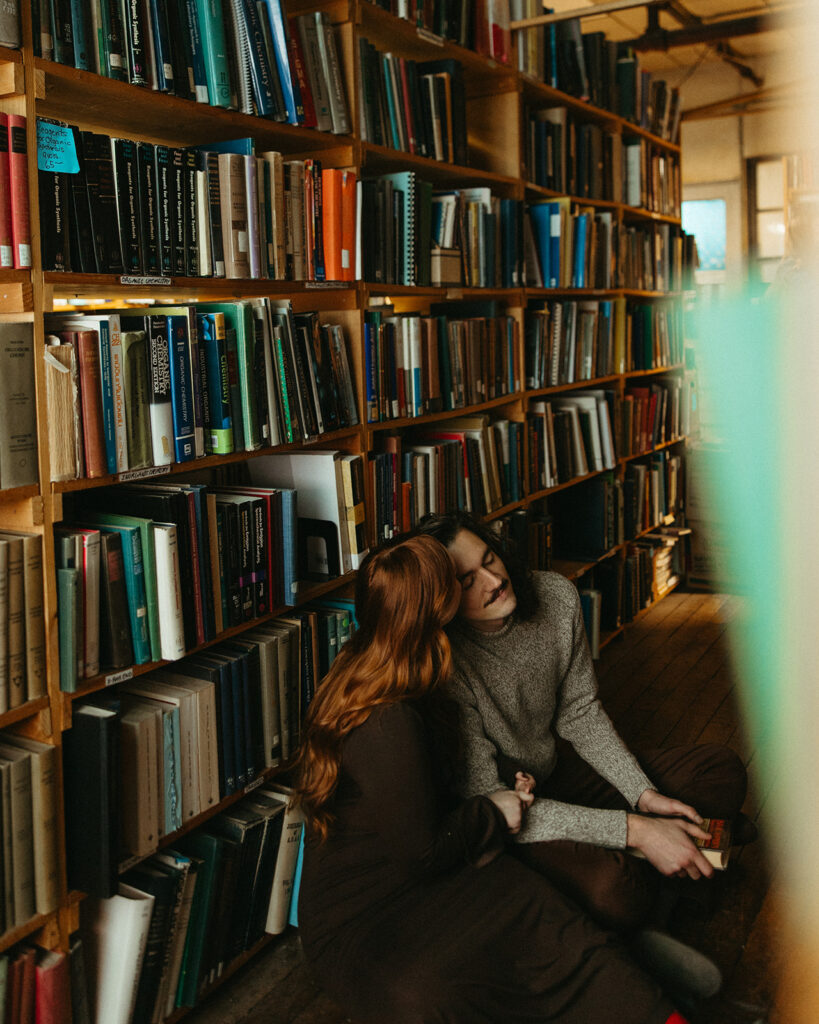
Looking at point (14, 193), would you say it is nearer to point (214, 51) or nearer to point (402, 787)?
point (214, 51)

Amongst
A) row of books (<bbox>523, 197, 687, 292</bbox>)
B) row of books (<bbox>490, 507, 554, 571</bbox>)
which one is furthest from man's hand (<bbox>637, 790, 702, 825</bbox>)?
row of books (<bbox>523, 197, 687, 292</bbox>)

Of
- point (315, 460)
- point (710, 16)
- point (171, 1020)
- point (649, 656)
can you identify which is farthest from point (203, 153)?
point (710, 16)

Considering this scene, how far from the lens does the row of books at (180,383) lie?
1.50 metres

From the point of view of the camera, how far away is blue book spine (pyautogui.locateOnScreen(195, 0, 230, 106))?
1730mm

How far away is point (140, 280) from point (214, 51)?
1.63 ft

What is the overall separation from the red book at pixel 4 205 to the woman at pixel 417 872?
0.79 m

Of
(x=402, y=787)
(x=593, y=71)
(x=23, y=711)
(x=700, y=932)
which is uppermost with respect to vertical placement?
(x=593, y=71)

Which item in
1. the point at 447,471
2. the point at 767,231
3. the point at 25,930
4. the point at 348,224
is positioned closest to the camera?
the point at 25,930

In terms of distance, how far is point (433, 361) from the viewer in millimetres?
2559

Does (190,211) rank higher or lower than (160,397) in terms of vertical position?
higher

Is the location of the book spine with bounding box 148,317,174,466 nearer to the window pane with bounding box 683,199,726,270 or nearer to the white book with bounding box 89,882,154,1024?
the white book with bounding box 89,882,154,1024

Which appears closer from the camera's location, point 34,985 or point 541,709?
point 34,985

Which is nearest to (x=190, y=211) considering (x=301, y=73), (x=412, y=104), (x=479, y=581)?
(x=301, y=73)

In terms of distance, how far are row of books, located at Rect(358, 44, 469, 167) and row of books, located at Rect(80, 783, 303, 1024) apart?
5.26 ft
